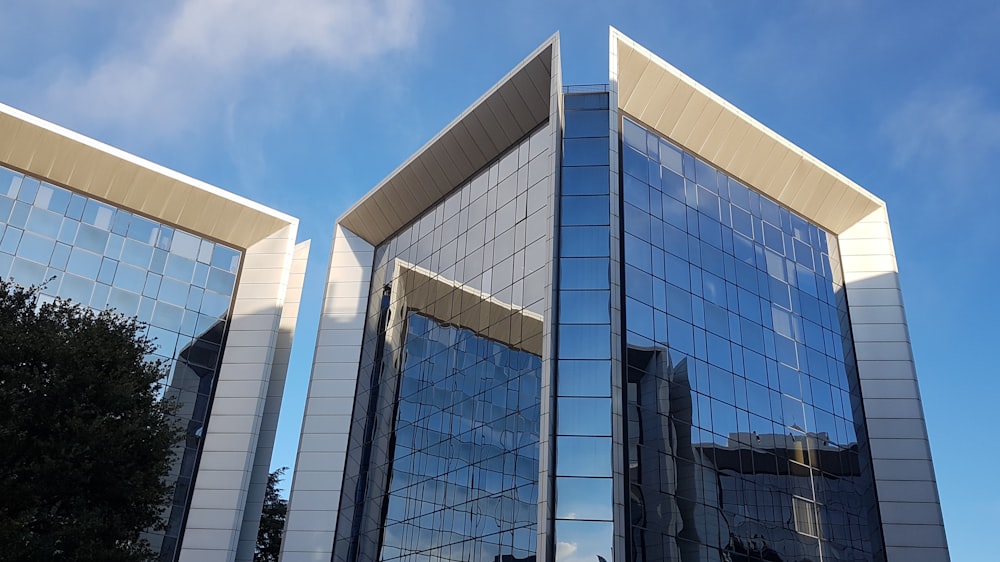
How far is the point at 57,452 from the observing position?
742 inches

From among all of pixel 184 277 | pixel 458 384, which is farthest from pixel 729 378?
pixel 184 277

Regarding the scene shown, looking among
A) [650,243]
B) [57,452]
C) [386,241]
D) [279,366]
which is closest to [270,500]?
[279,366]

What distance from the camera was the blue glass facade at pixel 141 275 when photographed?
124ft

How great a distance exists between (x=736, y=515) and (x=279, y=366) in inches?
942

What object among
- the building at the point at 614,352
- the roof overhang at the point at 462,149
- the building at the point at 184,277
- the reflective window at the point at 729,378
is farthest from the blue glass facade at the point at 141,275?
the reflective window at the point at 729,378

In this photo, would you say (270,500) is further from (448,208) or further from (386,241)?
(448,208)

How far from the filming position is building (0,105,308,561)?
38.0m

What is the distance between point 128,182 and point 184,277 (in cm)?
508

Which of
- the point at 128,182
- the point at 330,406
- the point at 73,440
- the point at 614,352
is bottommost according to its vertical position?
the point at 73,440

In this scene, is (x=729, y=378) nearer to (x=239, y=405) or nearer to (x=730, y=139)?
(x=730, y=139)

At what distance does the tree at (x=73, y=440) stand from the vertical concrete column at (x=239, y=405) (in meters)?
17.5

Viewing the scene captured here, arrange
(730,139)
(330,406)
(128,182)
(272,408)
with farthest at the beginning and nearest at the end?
(272,408) → (330,406) → (128,182) → (730,139)

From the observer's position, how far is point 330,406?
41.0 meters

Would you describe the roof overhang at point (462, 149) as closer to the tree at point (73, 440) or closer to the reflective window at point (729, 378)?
the reflective window at point (729, 378)
